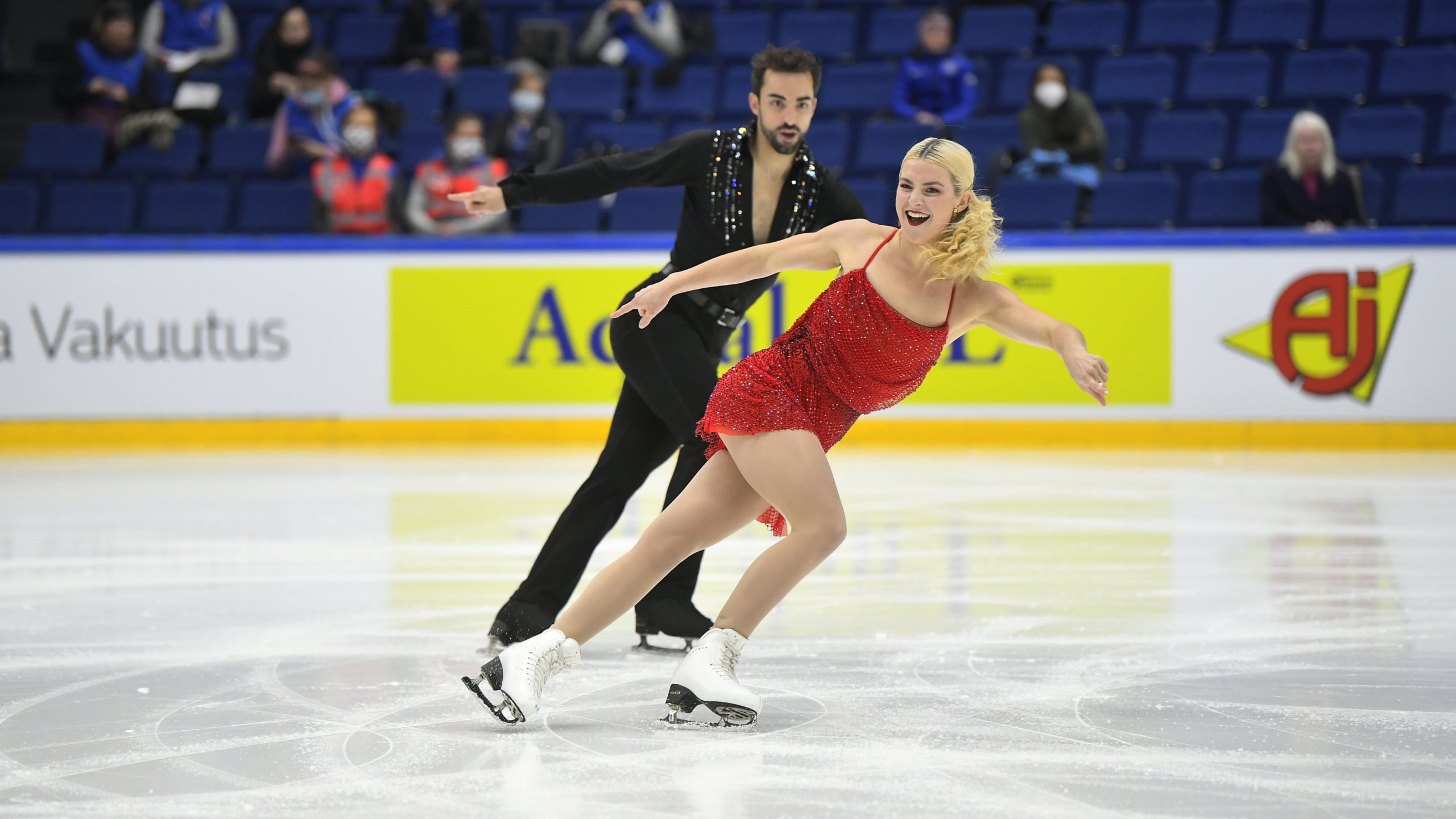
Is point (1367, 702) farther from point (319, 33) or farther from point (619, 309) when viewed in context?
point (319, 33)

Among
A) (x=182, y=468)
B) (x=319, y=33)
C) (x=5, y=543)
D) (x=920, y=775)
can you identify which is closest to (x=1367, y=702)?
(x=920, y=775)

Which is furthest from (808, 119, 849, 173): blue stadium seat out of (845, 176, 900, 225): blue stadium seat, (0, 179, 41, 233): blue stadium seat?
(0, 179, 41, 233): blue stadium seat

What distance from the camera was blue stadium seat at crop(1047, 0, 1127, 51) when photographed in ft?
34.6

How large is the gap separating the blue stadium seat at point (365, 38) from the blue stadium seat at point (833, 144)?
361 centimetres

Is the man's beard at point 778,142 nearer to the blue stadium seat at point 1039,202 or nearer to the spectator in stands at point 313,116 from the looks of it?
the blue stadium seat at point 1039,202

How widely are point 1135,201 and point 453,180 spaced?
4.32 m

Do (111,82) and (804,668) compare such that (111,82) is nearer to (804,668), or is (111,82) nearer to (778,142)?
(778,142)

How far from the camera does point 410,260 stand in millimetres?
9156

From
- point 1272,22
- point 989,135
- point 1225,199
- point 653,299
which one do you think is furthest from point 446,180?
point 653,299

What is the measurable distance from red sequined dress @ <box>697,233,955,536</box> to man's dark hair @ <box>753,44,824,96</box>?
2.33 ft

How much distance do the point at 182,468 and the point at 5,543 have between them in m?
2.68

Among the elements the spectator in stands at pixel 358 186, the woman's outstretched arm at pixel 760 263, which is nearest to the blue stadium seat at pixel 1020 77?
the spectator in stands at pixel 358 186

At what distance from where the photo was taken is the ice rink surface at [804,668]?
2.21 meters

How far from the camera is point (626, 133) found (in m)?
10.0
